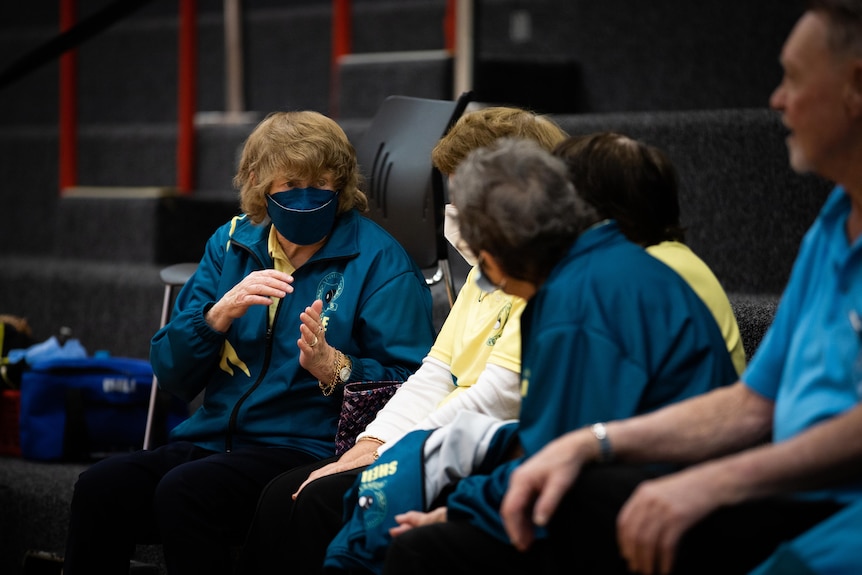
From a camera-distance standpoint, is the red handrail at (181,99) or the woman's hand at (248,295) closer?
the woman's hand at (248,295)

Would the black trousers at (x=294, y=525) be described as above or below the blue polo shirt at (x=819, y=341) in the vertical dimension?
below

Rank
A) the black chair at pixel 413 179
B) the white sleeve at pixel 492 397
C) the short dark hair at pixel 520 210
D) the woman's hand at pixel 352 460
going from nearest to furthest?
the short dark hair at pixel 520 210 < the white sleeve at pixel 492 397 < the woman's hand at pixel 352 460 < the black chair at pixel 413 179

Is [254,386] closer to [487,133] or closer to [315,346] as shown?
[315,346]

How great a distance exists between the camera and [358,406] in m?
2.05

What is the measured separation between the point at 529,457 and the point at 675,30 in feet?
7.59

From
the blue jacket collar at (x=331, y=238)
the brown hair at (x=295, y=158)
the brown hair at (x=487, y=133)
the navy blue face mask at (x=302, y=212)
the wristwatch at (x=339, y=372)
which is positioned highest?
the brown hair at (x=487, y=133)

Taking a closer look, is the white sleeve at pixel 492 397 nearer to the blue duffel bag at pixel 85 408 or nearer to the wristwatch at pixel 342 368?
the wristwatch at pixel 342 368

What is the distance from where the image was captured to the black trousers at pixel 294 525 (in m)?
1.86

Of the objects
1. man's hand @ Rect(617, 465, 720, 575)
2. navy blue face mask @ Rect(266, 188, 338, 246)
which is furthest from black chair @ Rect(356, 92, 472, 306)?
man's hand @ Rect(617, 465, 720, 575)

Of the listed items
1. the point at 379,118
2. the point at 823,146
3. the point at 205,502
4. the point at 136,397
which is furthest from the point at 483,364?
the point at 136,397

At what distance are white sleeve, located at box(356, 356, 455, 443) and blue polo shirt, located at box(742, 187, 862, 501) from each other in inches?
28.0

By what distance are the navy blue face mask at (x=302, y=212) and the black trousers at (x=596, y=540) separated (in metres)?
0.80

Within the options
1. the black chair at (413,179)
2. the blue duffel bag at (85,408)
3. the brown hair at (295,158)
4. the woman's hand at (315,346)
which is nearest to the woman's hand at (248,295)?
the woman's hand at (315,346)

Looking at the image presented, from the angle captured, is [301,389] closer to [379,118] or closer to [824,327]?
[379,118]
